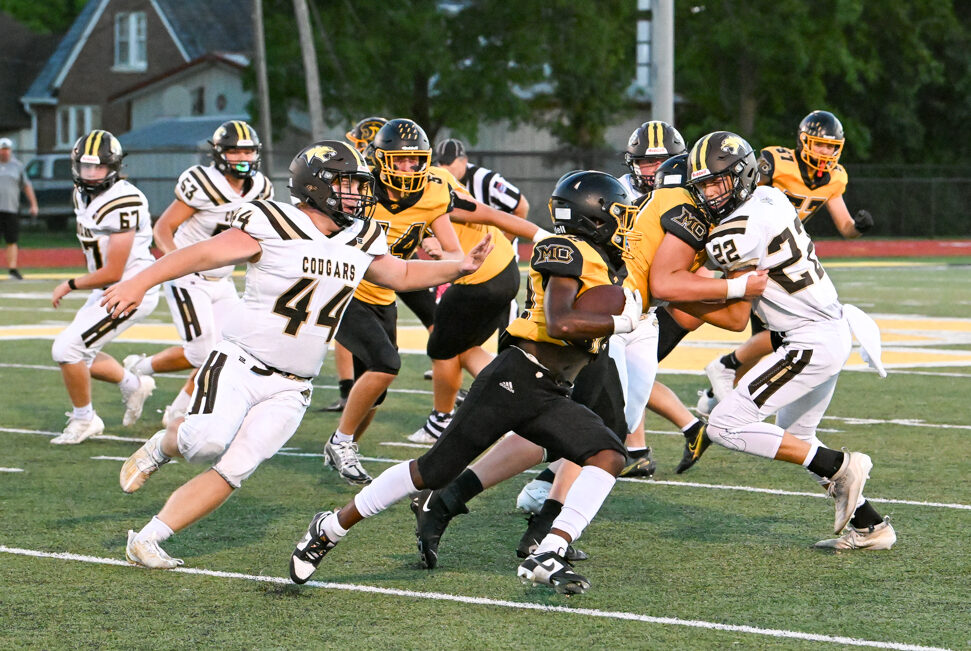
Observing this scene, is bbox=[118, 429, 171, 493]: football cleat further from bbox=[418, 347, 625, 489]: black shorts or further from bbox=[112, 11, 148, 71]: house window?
bbox=[112, 11, 148, 71]: house window

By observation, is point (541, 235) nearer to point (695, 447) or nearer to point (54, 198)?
point (695, 447)

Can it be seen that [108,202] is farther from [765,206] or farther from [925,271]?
[925,271]

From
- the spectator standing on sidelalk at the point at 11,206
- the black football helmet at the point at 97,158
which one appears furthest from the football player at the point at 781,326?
the spectator standing on sidelalk at the point at 11,206

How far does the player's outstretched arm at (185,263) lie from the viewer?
544cm

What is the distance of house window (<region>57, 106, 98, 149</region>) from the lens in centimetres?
4909

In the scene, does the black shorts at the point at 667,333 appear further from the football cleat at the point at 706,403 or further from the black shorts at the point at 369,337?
the football cleat at the point at 706,403

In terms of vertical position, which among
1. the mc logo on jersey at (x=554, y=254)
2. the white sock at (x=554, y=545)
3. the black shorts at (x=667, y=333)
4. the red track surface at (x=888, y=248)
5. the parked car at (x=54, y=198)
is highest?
the mc logo on jersey at (x=554, y=254)

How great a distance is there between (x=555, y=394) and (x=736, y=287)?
94cm

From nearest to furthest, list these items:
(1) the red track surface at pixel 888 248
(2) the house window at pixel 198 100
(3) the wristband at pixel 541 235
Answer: (3) the wristband at pixel 541 235, (1) the red track surface at pixel 888 248, (2) the house window at pixel 198 100

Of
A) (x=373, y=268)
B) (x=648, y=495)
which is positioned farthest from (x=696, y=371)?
(x=373, y=268)

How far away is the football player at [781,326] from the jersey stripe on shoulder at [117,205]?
411 cm

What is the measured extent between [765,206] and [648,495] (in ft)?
6.61

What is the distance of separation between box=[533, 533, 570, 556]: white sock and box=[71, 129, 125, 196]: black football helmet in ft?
15.5

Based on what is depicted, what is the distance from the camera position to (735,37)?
3738cm
